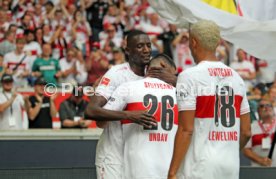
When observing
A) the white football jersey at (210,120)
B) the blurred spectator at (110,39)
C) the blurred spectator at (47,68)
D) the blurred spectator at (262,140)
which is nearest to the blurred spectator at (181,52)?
the blurred spectator at (110,39)

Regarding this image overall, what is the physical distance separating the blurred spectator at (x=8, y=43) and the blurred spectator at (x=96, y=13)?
8.09ft

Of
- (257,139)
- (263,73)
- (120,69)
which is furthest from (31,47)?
(120,69)

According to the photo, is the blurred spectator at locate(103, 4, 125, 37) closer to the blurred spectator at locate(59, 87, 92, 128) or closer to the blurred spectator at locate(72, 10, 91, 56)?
the blurred spectator at locate(72, 10, 91, 56)

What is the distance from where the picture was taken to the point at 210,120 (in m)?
6.54

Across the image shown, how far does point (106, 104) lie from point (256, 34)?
166 centimetres

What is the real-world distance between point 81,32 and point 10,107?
5.26 meters

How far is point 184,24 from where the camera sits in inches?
332

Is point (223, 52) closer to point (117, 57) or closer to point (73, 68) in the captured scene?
point (117, 57)

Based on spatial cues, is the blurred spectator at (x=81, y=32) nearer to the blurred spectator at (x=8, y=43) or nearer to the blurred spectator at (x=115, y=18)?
the blurred spectator at (x=115, y=18)

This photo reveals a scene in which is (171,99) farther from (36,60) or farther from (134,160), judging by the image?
(36,60)

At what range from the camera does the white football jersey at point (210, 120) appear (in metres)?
6.49

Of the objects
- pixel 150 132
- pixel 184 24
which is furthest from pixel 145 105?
pixel 184 24

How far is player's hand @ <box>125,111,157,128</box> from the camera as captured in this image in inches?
294

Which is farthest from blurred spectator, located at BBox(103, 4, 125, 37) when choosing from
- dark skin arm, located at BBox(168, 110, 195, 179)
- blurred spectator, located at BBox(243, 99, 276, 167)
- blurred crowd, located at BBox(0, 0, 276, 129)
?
dark skin arm, located at BBox(168, 110, 195, 179)
